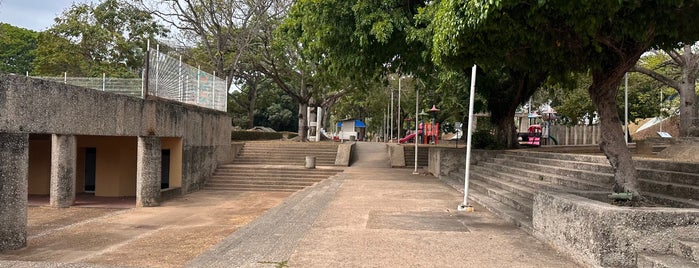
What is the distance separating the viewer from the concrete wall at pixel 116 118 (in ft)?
24.1

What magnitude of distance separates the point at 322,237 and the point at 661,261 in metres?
3.77

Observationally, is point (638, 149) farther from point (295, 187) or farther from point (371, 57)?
point (295, 187)

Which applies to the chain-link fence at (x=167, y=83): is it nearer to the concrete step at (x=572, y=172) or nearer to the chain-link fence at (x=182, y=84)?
the chain-link fence at (x=182, y=84)

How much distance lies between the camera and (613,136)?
5793 mm

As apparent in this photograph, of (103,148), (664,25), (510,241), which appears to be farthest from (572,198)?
(103,148)

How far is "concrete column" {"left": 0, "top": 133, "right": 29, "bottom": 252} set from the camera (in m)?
6.50

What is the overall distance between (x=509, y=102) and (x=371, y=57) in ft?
21.0

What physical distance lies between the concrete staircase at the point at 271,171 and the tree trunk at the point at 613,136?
12623mm

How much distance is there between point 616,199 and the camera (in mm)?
5496

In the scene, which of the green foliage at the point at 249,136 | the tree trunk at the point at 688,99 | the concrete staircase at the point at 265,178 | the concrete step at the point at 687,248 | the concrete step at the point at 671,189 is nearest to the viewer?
the concrete step at the point at 687,248

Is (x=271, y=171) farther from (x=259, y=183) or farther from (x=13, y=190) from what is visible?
(x=13, y=190)

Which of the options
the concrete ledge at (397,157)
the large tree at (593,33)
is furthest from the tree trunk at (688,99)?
the large tree at (593,33)

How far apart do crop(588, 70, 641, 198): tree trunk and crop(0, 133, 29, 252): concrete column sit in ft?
27.1

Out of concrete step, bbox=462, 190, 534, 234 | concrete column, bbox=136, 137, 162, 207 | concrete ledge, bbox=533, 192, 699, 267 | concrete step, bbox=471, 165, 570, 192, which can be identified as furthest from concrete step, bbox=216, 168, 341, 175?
concrete ledge, bbox=533, 192, 699, 267
